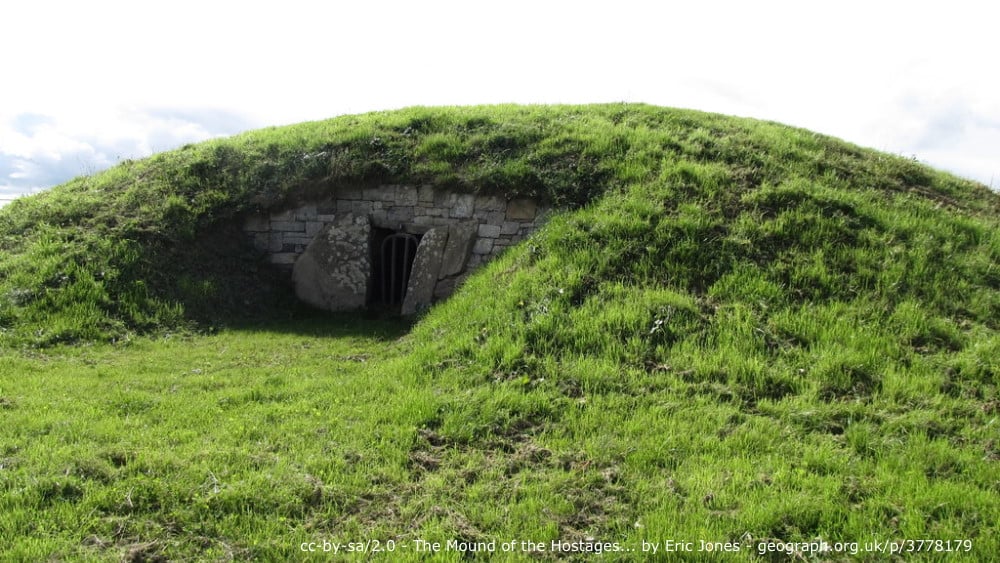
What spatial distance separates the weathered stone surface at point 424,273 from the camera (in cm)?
973

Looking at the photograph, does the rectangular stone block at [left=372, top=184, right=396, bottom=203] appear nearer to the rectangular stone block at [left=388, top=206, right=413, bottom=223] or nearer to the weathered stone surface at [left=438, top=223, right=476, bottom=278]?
the rectangular stone block at [left=388, top=206, right=413, bottom=223]

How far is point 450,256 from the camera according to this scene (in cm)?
980

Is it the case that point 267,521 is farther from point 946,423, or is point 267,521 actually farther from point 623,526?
point 946,423

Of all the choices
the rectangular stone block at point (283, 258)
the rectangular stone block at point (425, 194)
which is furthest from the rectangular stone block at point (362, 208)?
the rectangular stone block at point (283, 258)

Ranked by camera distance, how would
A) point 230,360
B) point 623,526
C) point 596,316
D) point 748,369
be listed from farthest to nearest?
point 230,360, point 596,316, point 748,369, point 623,526

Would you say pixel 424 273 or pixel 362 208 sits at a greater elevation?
pixel 362 208

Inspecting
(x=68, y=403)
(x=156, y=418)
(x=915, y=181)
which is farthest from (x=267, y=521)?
(x=915, y=181)

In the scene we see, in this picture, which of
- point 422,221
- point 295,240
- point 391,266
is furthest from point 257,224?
point 422,221

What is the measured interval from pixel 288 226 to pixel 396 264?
193 centimetres

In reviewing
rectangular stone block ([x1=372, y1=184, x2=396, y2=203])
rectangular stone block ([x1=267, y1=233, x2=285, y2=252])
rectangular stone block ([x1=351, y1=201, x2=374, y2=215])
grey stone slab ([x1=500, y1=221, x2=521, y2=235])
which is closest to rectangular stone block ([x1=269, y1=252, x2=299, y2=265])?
rectangular stone block ([x1=267, y1=233, x2=285, y2=252])

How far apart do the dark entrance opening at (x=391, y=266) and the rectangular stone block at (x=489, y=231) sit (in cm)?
123

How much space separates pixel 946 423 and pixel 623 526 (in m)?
3.07

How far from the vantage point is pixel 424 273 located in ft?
32.2

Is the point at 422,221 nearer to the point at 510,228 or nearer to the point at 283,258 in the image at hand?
the point at 510,228
